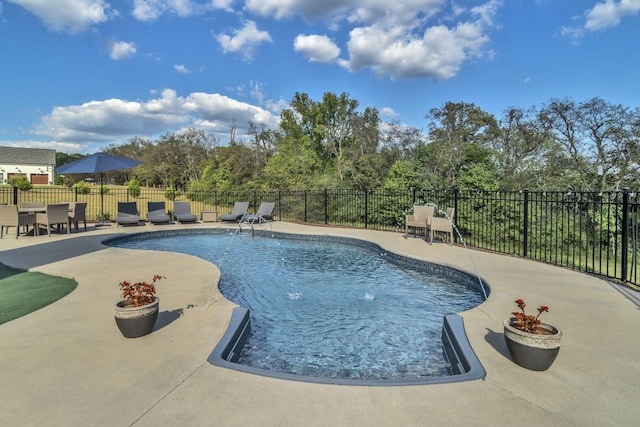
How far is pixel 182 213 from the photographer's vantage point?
44.2 feet

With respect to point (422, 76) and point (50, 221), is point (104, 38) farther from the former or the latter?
point (422, 76)

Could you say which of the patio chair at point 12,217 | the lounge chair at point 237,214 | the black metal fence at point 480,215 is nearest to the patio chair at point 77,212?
the patio chair at point 12,217

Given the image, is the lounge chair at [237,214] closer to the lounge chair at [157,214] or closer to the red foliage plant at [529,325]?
the lounge chair at [157,214]

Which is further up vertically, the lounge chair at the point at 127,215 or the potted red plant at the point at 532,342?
the lounge chair at the point at 127,215

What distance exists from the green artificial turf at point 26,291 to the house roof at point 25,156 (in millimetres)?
66043

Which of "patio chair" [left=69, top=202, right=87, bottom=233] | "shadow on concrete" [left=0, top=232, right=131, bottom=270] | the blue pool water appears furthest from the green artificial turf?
"patio chair" [left=69, top=202, right=87, bottom=233]

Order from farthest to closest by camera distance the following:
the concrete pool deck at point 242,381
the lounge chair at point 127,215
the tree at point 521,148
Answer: the tree at point 521,148, the lounge chair at point 127,215, the concrete pool deck at point 242,381

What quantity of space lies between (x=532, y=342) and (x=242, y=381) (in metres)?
2.11

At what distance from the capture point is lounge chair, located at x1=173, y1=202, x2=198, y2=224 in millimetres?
13039

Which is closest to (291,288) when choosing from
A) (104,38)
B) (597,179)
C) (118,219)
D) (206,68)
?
(118,219)

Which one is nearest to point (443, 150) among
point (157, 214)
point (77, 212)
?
point (157, 214)

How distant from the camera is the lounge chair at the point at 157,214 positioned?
494 inches

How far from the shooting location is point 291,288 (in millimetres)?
5500

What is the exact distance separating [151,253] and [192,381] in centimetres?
565
